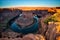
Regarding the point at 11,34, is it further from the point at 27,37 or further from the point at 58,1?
the point at 58,1

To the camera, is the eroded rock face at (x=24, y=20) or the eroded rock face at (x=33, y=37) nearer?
the eroded rock face at (x=33, y=37)

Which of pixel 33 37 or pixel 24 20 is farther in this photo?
pixel 24 20

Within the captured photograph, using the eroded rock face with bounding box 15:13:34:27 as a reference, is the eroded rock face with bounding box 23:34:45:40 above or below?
below

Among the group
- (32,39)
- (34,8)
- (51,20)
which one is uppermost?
(34,8)

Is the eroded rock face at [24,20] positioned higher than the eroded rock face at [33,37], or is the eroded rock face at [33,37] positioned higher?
the eroded rock face at [24,20]

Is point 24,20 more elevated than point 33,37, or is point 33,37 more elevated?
point 24,20

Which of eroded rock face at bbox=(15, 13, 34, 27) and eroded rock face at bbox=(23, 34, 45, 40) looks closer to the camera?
eroded rock face at bbox=(23, 34, 45, 40)

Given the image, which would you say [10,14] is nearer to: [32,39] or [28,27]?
[28,27]

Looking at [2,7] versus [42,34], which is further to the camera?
[2,7]

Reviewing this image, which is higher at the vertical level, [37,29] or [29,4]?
[29,4]

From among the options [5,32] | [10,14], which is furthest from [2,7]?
[5,32]
